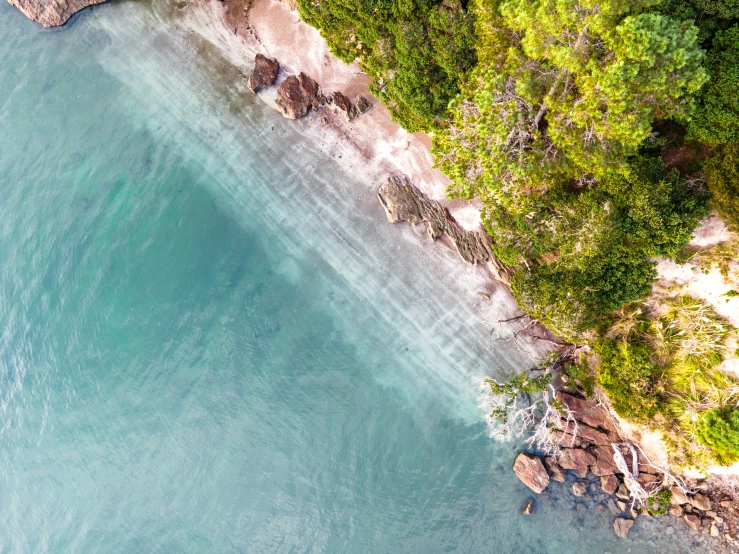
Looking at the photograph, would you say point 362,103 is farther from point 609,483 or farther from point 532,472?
point 609,483

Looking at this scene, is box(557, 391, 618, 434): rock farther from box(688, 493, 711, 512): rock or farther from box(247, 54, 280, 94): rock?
box(247, 54, 280, 94): rock

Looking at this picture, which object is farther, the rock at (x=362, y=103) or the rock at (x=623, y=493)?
the rock at (x=362, y=103)

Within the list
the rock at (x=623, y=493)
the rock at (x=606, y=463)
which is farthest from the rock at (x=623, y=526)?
the rock at (x=606, y=463)

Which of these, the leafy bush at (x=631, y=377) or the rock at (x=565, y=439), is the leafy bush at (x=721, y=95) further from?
the rock at (x=565, y=439)

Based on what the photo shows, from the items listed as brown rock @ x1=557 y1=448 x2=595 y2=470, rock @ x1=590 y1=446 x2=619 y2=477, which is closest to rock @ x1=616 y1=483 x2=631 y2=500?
rock @ x1=590 y1=446 x2=619 y2=477

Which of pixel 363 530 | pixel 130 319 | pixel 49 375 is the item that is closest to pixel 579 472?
pixel 363 530

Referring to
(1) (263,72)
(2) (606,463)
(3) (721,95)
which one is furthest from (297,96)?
(2) (606,463)

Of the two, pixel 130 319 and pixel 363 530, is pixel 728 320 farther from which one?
pixel 130 319
